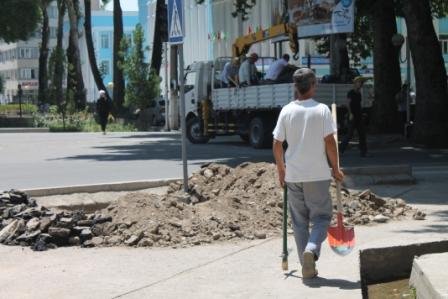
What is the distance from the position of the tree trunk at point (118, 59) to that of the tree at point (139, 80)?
183cm

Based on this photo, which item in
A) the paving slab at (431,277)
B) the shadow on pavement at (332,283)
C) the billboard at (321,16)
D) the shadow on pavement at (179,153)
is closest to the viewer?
the paving slab at (431,277)

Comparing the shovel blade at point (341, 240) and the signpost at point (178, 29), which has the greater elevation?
the signpost at point (178, 29)

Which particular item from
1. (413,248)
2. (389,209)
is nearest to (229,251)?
(413,248)

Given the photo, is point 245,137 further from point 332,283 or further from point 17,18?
point 17,18

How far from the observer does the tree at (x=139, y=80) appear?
131ft

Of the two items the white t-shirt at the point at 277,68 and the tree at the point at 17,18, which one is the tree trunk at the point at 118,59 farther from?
the white t-shirt at the point at 277,68

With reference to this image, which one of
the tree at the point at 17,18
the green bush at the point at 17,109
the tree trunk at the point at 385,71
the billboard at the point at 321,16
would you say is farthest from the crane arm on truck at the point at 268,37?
the green bush at the point at 17,109

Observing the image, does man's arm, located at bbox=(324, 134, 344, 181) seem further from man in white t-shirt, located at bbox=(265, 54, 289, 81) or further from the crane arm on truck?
the crane arm on truck

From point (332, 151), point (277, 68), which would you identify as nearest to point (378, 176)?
point (332, 151)

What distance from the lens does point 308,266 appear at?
20.7 feet

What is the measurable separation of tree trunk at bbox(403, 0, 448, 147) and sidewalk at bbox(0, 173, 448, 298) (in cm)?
1326

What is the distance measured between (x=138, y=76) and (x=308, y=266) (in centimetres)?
3452

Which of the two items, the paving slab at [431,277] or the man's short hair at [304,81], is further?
the man's short hair at [304,81]

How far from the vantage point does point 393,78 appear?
984 inches
